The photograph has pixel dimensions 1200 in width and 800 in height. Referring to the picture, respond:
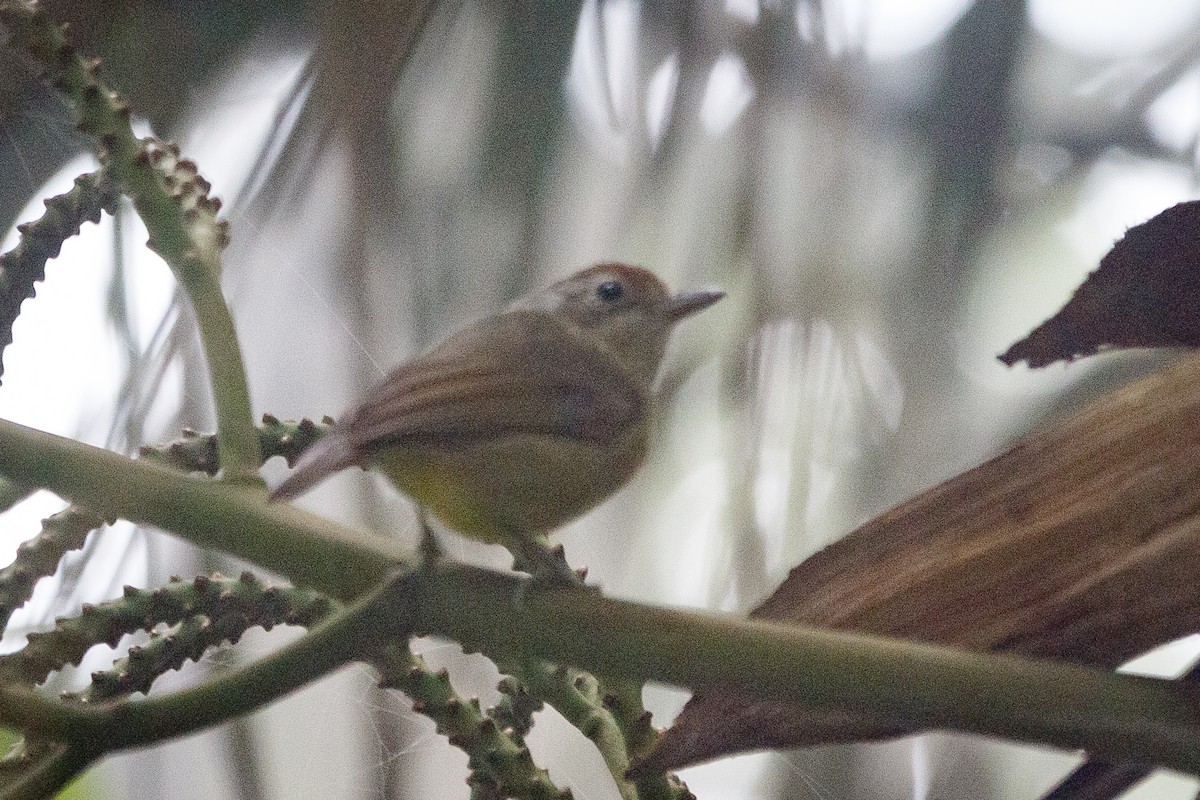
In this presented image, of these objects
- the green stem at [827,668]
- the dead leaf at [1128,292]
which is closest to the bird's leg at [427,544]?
the green stem at [827,668]

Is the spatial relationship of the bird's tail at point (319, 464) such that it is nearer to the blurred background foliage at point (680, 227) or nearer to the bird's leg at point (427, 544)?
the bird's leg at point (427, 544)

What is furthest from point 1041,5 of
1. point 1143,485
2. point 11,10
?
point 11,10

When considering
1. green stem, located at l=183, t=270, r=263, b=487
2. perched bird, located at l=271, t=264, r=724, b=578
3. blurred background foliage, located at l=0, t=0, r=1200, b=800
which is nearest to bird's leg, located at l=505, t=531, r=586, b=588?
perched bird, located at l=271, t=264, r=724, b=578

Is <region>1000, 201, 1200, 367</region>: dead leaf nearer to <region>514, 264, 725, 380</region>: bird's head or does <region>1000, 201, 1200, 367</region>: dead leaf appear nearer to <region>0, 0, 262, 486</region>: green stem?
<region>514, 264, 725, 380</region>: bird's head

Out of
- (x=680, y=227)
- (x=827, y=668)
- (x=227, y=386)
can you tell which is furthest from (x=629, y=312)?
(x=680, y=227)

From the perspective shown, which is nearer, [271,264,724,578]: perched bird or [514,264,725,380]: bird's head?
[271,264,724,578]: perched bird

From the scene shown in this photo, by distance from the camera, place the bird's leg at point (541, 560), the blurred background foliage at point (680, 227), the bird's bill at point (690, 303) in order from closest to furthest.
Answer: the bird's leg at point (541, 560), the bird's bill at point (690, 303), the blurred background foliage at point (680, 227)
